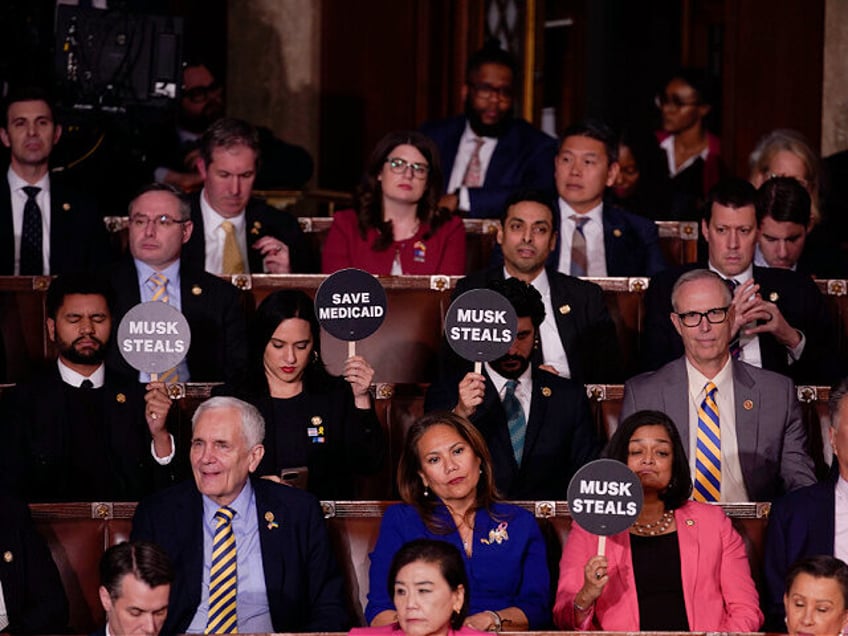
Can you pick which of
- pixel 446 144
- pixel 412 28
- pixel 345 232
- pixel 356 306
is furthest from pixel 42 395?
pixel 412 28

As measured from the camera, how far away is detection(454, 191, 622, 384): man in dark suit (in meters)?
5.07

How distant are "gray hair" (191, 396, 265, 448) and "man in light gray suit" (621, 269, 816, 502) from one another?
1.00m

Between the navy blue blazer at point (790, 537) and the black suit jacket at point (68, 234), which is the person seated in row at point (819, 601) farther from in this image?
the black suit jacket at point (68, 234)

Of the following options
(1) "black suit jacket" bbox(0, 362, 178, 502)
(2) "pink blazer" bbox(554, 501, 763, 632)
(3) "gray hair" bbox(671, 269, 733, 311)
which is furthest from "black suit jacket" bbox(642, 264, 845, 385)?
(1) "black suit jacket" bbox(0, 362, 178, 502)

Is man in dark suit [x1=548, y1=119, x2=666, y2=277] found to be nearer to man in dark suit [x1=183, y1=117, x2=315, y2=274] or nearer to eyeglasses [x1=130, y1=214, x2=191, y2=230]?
man in dark suit [x1=183, y1=117, x2=315, y2=274]

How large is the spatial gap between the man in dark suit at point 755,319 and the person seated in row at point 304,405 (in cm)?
98

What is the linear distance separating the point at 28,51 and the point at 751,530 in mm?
3838

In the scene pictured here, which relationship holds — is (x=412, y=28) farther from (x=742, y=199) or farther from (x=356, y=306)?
(x=356, y=306)

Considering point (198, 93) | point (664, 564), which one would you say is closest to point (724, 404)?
point (664, 564)

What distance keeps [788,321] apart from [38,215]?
2333 mm

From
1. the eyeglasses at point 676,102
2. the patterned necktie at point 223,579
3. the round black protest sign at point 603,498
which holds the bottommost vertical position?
the patterned necktie at point 223,579

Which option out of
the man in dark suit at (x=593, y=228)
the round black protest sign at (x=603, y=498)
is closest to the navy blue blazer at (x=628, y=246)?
the man in dark suit at (x=593, y=228)

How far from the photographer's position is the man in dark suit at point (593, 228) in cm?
570

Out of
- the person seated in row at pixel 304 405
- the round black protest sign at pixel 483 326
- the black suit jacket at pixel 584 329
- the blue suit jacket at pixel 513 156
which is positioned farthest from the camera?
the blue suit jacket at pixel 513 156
